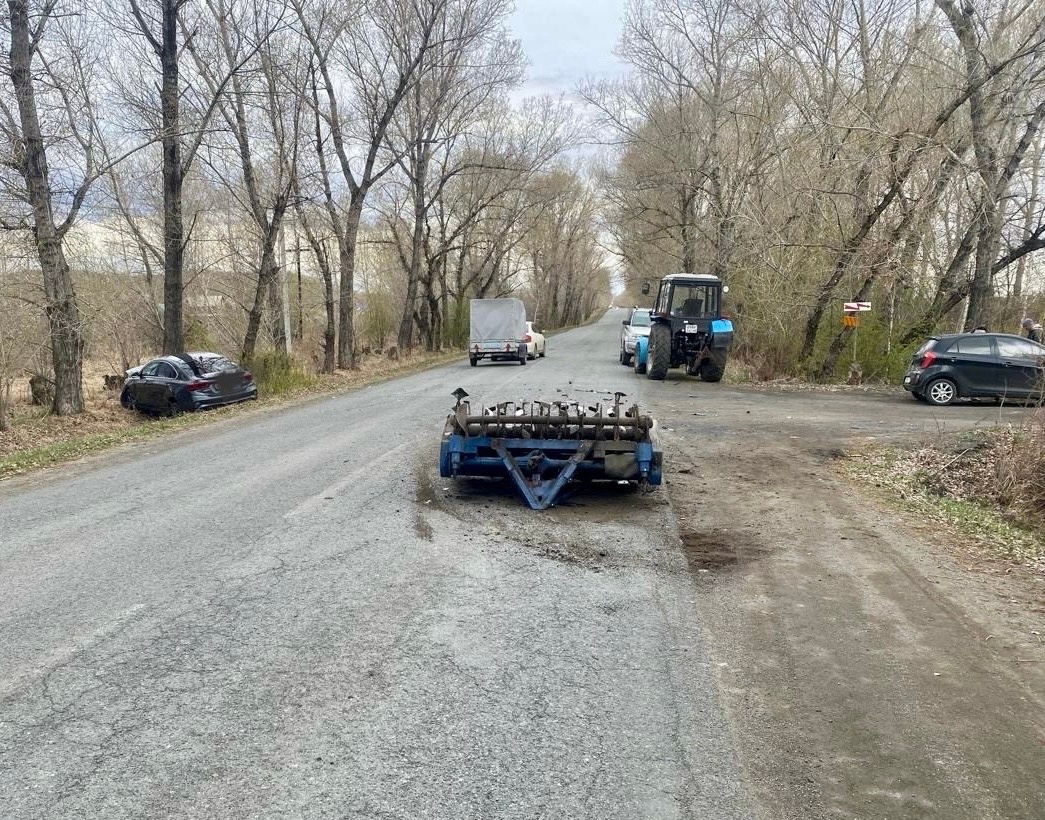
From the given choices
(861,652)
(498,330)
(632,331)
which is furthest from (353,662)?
(498,330)

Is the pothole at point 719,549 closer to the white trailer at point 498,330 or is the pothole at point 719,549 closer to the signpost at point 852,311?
the signpost at point 852,311

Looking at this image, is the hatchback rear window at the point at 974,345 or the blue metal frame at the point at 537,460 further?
the hatchback rear window at the point at 974,345

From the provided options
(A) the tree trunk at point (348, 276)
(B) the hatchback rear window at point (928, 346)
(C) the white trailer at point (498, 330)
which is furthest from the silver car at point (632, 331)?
(B) the hatchback rear window at point (928, 346)

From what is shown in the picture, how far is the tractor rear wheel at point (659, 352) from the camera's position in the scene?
20.2m

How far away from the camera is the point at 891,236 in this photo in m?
16.8

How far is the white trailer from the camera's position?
28.0m

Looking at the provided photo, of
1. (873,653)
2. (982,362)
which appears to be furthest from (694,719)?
(982,362)

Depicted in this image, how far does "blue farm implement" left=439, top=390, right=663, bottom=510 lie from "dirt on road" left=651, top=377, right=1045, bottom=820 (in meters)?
0.77

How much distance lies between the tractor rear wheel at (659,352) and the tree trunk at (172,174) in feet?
40.9

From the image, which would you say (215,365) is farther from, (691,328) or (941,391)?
(941,391)

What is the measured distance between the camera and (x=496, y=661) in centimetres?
402

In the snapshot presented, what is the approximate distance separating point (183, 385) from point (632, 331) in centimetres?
1607

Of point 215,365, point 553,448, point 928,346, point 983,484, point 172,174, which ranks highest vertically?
point 172,174

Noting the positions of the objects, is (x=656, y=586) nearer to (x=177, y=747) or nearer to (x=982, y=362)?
(x=177, y=747)
